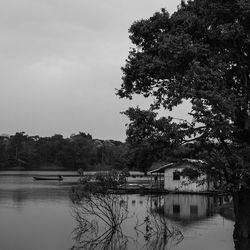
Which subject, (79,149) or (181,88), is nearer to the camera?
(181,88)

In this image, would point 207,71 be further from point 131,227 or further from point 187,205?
point 187,205

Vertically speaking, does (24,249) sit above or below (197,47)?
below

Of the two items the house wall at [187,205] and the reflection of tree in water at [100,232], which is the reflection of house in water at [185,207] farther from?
the reflection of tree in water at [100,232]

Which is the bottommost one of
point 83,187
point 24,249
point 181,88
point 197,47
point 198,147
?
point 24,249

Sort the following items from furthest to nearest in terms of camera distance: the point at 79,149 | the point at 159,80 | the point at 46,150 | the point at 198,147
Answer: the point at 46,150 → the point at 79,149 → the point at 159,80 → the point at 198,147

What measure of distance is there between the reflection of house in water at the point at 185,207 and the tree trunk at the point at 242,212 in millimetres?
11556

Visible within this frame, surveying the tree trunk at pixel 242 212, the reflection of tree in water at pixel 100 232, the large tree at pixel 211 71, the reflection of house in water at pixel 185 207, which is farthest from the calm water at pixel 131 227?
the large tree at pixel 211 71

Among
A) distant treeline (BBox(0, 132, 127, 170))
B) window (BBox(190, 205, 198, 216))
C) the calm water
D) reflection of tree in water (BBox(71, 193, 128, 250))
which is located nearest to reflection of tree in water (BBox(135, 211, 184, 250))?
the calm water

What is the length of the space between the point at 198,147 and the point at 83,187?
964 centimetres

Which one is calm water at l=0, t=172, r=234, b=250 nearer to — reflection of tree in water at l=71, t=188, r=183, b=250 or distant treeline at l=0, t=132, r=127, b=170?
reflection of tree in water at l=71, t=188, r=183, b=250

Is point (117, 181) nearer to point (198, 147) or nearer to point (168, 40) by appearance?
point (198, 147)

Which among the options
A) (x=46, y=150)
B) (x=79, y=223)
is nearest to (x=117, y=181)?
(x=79, y=223)

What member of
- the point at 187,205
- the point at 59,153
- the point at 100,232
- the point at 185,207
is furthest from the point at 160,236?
the point at 59,153

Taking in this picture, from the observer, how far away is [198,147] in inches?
1009
